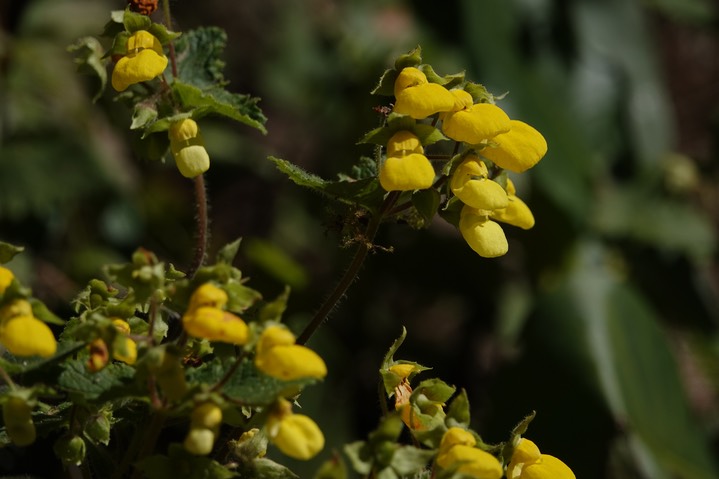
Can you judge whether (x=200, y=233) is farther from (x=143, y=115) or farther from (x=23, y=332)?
(x=23, y=332)

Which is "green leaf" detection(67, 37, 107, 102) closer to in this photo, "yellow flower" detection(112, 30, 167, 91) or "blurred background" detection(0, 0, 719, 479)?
"yellow flower" detection(112, 30, 167, 91)

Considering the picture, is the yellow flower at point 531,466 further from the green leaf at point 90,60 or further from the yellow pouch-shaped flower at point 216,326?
the green leaf at point 90,60

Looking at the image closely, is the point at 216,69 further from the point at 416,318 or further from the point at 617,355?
the point at 416,318

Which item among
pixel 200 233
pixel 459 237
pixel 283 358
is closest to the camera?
pixel 283 358

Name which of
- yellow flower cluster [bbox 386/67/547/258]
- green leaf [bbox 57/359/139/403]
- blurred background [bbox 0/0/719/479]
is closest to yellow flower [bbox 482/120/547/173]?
yellow flower cluster [bbox 386/67/547/258]

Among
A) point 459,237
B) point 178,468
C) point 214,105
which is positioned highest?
point 214,105

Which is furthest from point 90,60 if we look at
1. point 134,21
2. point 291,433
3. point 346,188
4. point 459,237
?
point 459,237
